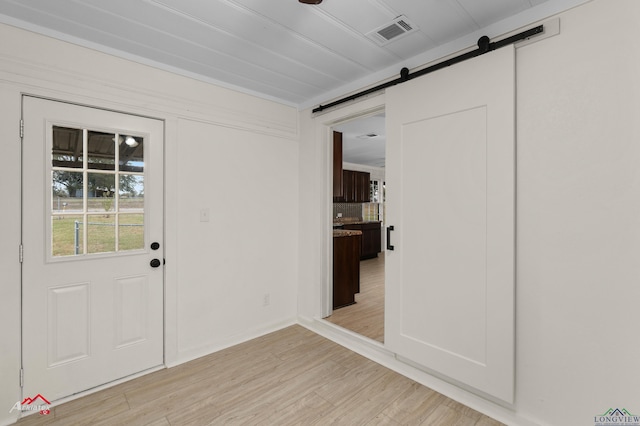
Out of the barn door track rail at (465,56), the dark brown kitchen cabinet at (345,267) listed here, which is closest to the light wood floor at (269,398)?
the dark brown kitchen cabinet at (345,267)

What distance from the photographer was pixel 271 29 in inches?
78.5

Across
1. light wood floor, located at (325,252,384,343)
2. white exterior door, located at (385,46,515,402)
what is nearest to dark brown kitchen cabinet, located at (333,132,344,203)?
white exterior door, located at (385,46,515,402)

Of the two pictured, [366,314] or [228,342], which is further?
[366,314]

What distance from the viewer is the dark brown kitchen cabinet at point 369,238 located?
7.19 m

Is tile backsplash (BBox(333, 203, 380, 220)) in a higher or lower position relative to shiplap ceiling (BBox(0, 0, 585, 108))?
lower

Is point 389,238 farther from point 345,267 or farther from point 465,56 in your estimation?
point 345,267

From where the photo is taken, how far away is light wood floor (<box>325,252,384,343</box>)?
3102 millimetres

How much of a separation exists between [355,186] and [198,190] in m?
5.20

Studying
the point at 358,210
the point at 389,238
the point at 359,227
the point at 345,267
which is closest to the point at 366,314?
the point at 345,267

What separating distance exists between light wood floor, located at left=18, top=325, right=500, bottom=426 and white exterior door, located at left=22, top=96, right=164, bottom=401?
26 cm

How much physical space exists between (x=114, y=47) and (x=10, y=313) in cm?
197

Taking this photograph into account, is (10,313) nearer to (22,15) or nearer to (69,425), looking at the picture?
(69,425)

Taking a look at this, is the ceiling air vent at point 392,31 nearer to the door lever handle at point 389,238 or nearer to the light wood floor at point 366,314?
the door lever handle at point 389,238

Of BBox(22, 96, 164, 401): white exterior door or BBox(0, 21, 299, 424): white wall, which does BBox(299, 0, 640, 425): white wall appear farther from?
BBox(22, 96, 164, 401): white exterior door
